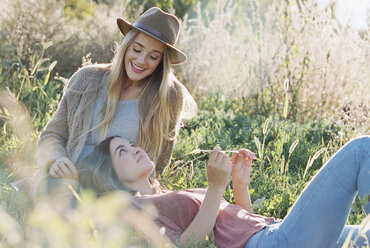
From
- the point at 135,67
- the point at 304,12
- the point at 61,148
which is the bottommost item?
the point at 61,148

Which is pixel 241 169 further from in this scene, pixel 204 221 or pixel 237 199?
pixel 204 221

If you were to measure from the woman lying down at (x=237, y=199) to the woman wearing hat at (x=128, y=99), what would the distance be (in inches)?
10.8

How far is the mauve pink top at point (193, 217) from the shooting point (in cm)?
225

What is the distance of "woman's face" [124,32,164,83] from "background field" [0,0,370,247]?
2.58 ft

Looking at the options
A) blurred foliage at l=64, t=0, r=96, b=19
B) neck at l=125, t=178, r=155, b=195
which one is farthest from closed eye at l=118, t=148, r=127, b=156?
blurred foliage at l=64, t=0, r=96, b=19

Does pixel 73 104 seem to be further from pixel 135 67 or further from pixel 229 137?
pixel 229 137

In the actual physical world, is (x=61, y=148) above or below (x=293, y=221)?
below

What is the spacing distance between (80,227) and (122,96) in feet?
8.18

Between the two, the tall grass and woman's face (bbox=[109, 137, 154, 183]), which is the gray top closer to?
woman's face (bbox=[109, 137, 154, 183])

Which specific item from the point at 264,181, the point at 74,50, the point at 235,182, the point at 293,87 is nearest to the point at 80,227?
the point at 235,182

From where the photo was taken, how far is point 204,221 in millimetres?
2197

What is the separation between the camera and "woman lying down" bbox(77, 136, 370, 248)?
200 centimetres

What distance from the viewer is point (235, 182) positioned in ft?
8.76

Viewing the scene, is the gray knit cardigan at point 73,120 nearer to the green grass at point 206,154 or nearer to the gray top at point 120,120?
the gray top at point 120,120
